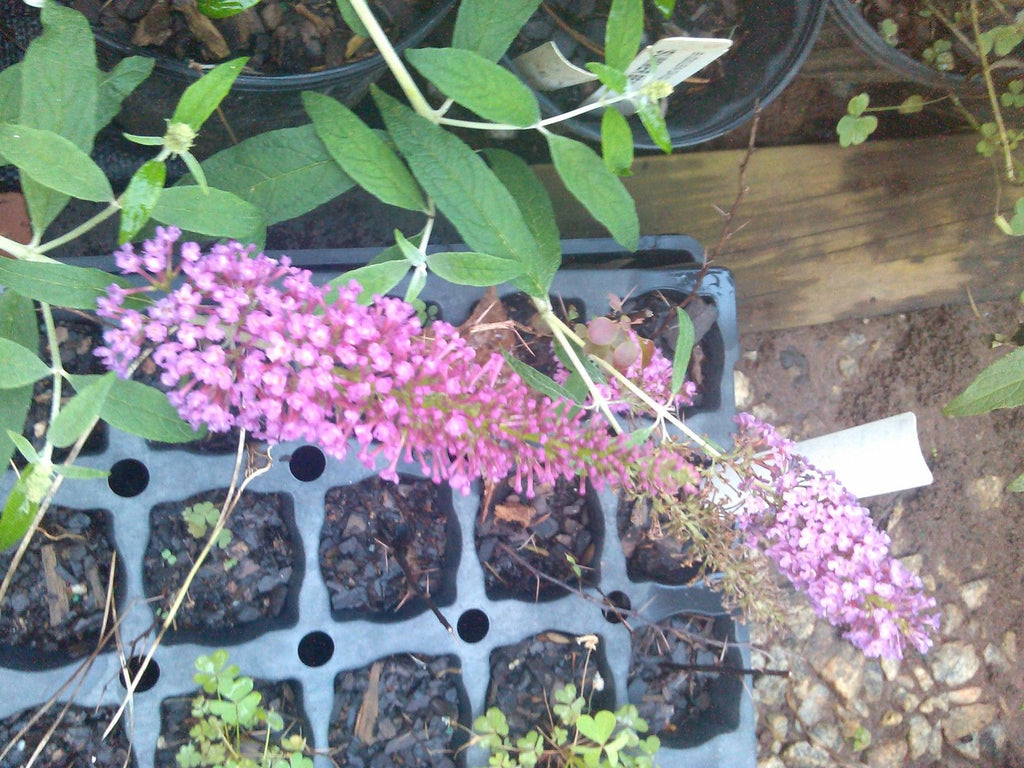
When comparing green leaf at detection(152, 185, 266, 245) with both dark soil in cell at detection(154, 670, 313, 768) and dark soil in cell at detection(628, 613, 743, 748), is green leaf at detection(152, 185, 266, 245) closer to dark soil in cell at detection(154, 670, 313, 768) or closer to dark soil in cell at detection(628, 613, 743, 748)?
dark soil in cell at detection(154, 670, 313, 768)

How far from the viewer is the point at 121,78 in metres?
1.05

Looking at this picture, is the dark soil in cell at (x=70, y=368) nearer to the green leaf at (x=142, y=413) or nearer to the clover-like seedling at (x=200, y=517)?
the clover-like seedling at (x=200, y=517)

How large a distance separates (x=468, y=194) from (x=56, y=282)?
19.4 inches

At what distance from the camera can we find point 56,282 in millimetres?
907

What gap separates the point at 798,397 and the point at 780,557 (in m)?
0.76

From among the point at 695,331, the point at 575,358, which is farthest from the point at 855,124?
the point at 575,358

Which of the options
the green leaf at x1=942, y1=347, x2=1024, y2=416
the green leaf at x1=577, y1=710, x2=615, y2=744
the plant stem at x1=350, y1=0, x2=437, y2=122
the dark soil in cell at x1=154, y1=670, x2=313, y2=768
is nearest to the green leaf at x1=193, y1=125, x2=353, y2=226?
the plant stem at x1=350, y1=0, x2=437, y2=122

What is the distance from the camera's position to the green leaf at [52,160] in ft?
2.74

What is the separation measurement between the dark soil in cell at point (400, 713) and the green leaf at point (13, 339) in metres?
0.60

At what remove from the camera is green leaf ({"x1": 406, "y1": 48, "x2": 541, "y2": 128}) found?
3.10ft

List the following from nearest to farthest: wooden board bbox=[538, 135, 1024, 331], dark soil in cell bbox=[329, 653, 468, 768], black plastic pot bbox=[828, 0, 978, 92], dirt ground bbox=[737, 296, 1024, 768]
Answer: dark soil in cell bbox=[329, 653, 468, 768] < black plastic pot bbox=[828, 0, 978, 92] < wooden board bbox=[538, 135, 1024, 331] < dirt ground bbox=[737, 296, 1024, 768]

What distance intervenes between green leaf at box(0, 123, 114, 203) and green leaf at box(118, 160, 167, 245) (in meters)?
0.04

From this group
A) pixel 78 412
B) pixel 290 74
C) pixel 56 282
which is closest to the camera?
pixel 78 412

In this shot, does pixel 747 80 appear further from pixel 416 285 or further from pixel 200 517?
pixel 200 517
